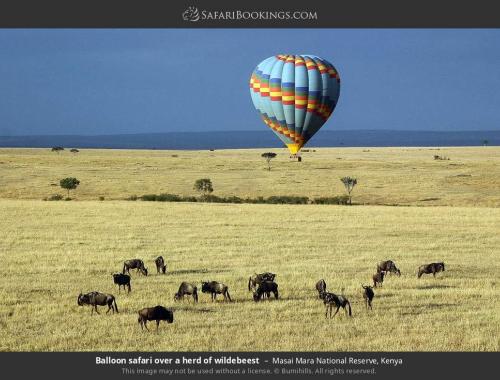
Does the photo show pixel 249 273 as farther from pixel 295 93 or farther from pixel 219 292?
pixel 295 93

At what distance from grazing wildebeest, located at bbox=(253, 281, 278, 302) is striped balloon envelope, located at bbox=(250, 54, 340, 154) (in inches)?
1184

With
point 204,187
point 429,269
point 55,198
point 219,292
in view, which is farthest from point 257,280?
point 204,187

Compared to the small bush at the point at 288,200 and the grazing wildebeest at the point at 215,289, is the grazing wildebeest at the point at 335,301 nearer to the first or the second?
the grazing wildebeest at the point at 215,289

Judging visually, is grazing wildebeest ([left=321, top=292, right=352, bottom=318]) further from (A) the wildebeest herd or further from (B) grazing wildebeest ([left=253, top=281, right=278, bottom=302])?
(B) grazing wildebeest ([left=253, top=281, right=278, bottom=302])

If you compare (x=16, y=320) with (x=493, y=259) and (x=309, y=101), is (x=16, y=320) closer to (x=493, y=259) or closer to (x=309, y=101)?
(x=493, y=259)

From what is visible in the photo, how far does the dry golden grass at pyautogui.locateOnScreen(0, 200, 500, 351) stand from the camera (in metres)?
16.5

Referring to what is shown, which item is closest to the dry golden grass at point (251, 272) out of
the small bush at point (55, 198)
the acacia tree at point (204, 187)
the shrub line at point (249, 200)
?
the shrub line at point (249, 200)

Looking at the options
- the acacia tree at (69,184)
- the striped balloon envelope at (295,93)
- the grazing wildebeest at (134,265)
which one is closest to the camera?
the grazing wildebeest at (134,265)

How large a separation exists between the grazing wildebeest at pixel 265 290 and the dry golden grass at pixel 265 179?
147 feet

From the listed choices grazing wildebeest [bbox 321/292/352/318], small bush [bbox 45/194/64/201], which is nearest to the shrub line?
small bush [bbox 45/194/64/201]

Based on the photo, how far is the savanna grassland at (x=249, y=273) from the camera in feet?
54.0

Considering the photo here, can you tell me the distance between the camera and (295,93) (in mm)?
49312

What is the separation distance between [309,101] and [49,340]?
116 feet

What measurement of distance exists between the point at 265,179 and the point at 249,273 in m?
62.1
